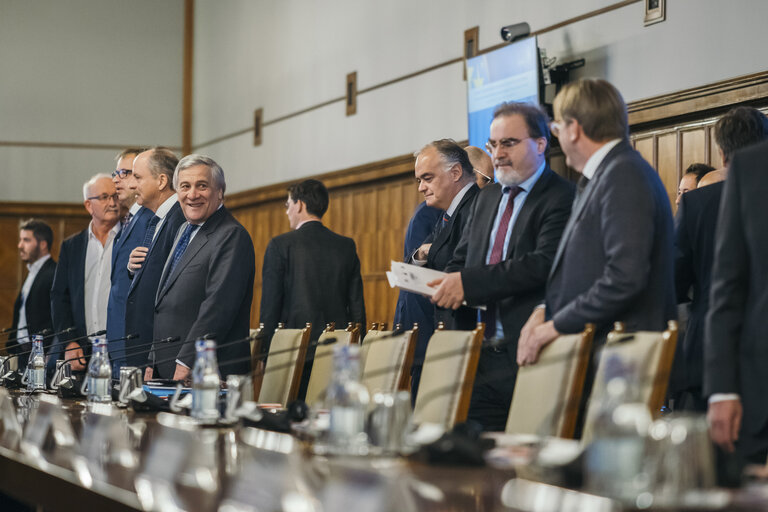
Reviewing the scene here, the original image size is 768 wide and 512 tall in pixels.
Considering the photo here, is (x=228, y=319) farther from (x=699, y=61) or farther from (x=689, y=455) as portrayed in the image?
(x=699, y=61)

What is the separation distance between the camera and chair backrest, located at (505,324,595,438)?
2.58m

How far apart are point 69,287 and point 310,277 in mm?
1917

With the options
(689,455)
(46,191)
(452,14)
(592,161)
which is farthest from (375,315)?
(689,455)

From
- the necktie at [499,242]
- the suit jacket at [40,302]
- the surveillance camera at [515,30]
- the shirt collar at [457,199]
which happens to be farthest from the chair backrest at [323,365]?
the surveillance camera at [515,30]

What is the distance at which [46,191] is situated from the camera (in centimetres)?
1235

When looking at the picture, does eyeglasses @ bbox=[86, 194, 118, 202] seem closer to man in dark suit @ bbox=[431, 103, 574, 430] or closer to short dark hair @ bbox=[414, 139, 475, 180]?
short dark hair @ bbox=[414, 139, 475, 180]

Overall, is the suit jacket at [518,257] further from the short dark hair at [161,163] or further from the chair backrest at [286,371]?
the short dark hair at [161,163]

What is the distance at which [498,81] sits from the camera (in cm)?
750

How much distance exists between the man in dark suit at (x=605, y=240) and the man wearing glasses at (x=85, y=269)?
3.35 metres

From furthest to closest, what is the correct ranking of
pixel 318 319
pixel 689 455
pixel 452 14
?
pixel 452 14 < pixel 318 319 < pixel 689 455

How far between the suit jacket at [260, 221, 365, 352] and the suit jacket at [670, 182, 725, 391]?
6.46 ft

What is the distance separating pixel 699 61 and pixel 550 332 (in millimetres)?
4034

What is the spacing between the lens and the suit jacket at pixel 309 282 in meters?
5.09

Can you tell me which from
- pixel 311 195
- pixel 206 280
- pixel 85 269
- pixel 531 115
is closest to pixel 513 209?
pixel 531 115
